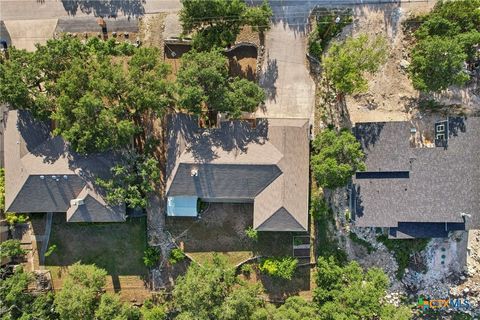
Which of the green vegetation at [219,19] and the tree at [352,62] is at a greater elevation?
the green vegetation at [219,19]

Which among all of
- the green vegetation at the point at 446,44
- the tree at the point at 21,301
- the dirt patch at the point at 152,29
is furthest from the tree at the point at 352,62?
the tree at the point at 21,301

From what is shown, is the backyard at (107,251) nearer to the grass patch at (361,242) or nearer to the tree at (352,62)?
the grass patch at (361,242)

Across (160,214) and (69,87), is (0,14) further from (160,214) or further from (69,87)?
(160,214)

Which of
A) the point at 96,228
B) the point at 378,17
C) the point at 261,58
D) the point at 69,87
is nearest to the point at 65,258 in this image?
the point at 96,228

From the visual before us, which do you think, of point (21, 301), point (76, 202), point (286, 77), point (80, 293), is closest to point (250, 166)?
point (286, 77)

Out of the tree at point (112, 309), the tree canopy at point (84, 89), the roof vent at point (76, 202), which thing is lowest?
the tree at point (112, 309)

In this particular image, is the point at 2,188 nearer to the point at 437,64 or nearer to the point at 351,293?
the point at 351,293
